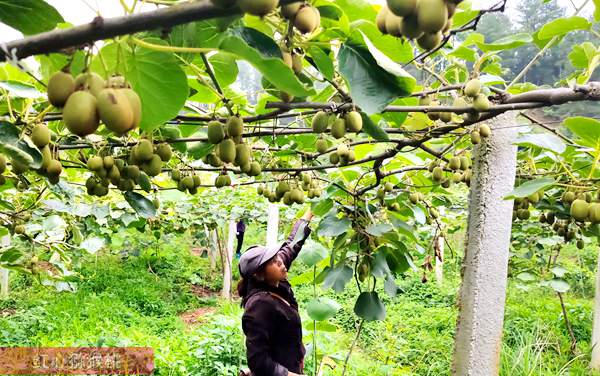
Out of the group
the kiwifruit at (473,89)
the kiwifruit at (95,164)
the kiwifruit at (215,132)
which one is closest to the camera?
the kiwifruit at (215,132)

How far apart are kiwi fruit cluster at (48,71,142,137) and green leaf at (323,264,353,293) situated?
162 cm

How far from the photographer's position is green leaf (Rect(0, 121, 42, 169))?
2.69 ft

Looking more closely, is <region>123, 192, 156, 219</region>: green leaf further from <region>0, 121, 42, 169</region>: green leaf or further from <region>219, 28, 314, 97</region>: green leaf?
<region>219, 28, 314, 97</region>: green leaf

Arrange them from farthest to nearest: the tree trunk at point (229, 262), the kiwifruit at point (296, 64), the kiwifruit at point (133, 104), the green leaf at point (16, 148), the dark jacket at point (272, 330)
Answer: the tree trunk at point (229, 262), the dark jacket at point (272, 330), the green leaf at point (16, 148), the kiwifruit at point (296, 64), the kiwifruit at point (133, 104)

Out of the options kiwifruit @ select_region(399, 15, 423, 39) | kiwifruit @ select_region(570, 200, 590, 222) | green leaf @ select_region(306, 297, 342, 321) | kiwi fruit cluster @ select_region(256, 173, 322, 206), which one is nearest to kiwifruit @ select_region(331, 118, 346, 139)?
kiwifruit @ select_region(399, 15, 423, 39)

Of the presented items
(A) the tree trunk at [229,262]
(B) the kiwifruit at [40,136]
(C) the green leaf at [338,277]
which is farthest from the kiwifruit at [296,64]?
(A) the tree trunk at [229,262]

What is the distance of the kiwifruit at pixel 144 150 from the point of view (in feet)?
3.58

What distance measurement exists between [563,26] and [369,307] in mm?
1377

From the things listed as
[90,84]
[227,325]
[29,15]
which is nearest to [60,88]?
[90,84]

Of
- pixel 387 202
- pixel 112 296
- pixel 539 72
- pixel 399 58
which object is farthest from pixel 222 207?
pixel 539 72

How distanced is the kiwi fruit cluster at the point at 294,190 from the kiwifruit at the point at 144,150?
2.74ft

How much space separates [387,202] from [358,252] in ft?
1.20

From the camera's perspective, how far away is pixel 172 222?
249 inches

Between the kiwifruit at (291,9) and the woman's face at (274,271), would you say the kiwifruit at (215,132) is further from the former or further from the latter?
the woman's face at (274,271)
